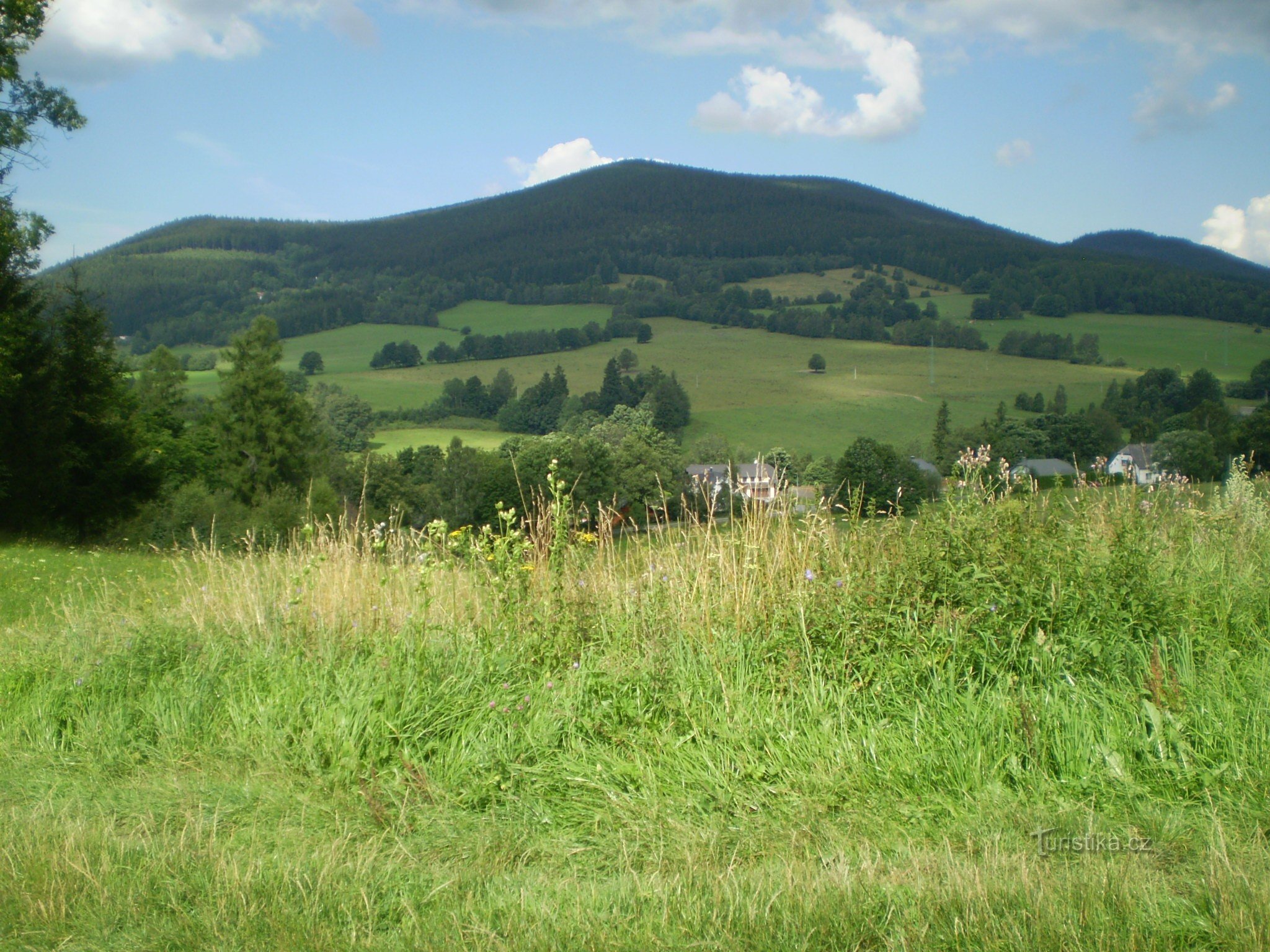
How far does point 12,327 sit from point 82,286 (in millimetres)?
3652

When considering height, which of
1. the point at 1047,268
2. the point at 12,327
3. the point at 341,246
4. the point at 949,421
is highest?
the point at 341,246

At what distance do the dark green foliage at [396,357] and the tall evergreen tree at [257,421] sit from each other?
1714 inches

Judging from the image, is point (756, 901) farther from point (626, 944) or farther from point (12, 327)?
point (12, 327)

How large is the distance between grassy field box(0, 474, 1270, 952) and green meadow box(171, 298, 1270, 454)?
→ 31908 mm

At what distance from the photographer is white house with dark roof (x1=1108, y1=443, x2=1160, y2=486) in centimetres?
759

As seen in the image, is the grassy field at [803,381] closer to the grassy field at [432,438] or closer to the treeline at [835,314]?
the treeline at [835,314]

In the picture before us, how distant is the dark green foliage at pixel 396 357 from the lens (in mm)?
91875

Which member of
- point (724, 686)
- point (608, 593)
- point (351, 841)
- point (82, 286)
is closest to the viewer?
point (351, 841)

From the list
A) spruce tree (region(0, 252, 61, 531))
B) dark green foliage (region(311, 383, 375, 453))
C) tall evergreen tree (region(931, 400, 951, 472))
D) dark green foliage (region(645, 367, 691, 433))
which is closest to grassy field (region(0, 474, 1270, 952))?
tall evergreen tree (region(931, 400, 951, 472))

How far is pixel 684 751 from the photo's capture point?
375 centimetres

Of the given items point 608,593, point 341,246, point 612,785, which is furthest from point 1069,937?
point 341,246

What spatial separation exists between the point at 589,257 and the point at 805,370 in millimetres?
→ 65691

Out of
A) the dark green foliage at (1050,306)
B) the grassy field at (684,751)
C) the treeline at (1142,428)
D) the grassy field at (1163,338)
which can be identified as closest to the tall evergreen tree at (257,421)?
the treeline at (1142,428)

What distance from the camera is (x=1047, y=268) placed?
10050 centimetres
